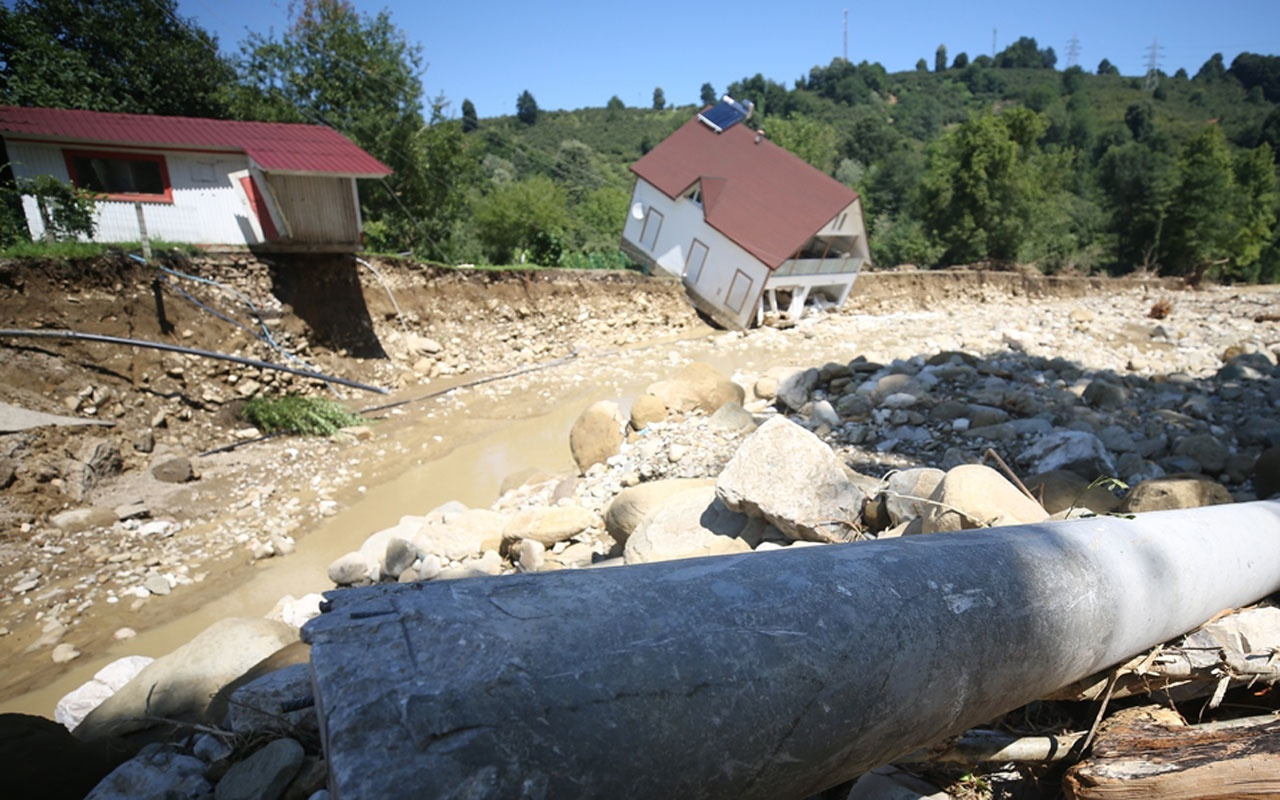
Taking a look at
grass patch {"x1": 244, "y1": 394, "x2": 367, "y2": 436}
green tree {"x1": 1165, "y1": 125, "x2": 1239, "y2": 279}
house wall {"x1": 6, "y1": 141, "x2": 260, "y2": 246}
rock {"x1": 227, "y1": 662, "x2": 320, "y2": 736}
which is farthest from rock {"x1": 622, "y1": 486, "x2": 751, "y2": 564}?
green tree {"x1": 1165, "y1": 125, "x2": 1239, "y2": 279}

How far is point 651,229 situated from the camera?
2316 cm

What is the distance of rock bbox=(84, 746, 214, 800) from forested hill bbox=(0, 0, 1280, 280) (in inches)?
508

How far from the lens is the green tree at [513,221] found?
2248 cm

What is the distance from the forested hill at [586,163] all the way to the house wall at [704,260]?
1.98 m

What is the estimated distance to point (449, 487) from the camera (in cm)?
963

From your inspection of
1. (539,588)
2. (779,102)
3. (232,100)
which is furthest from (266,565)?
(779,102)

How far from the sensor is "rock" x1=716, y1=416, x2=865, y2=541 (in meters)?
4.30

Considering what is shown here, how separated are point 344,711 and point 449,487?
8809mm

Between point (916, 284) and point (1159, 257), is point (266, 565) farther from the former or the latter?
point (1159, 257)

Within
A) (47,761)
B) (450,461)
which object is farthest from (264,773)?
(450,461)

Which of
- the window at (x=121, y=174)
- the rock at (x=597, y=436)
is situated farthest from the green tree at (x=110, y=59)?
the rock at (x=597, y=436)

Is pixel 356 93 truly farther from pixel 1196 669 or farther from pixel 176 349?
pixel 1196 669

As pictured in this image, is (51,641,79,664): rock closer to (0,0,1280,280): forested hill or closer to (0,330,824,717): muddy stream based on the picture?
(0,330,824,717): muddy stream

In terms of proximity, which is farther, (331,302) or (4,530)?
(331,302)
